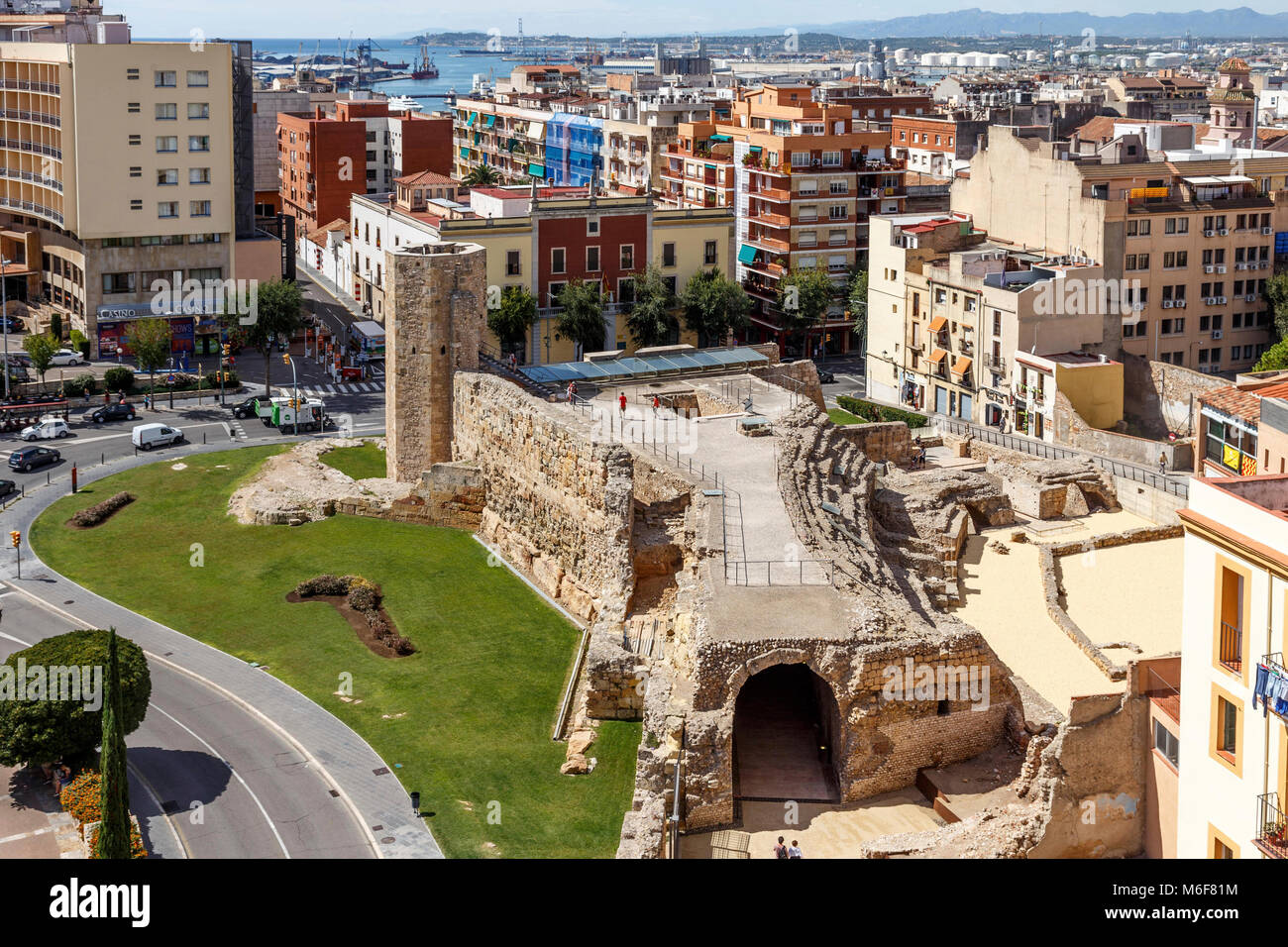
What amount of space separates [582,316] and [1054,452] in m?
26.7

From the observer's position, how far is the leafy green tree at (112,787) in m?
24.1

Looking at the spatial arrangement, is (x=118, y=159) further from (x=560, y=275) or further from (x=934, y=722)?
(x=934, y=722)

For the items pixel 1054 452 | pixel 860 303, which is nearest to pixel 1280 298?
pixel 860 303

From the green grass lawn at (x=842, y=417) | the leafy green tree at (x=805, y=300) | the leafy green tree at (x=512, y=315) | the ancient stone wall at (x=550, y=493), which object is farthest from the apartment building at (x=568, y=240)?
the ancient stone wall at (x=550, y=493)

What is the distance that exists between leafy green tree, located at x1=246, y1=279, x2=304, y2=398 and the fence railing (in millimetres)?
29972

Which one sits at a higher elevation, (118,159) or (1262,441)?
(118,159)

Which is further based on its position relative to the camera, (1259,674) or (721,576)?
(721,576)

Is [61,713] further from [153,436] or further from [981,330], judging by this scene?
[981,330]

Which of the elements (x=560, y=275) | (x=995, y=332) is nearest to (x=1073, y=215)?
(x=995, y=332)

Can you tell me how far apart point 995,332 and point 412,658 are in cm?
3556

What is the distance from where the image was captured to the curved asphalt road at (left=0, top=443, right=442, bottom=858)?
29406 millimetres

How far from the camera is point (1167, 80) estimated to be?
170 meters

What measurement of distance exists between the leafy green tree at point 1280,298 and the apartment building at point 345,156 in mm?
59038

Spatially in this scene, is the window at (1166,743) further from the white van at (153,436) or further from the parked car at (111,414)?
the parked car at (111,414)
